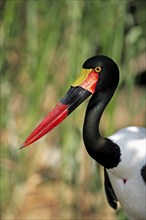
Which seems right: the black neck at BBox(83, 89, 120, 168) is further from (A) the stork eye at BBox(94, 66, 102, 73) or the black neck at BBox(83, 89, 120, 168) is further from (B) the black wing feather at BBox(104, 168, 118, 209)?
(B) the black wing feather at BBox(104, 168, 118, 209)

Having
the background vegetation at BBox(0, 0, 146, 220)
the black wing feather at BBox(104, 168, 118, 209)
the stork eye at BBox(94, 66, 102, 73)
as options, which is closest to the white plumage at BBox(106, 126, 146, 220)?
the black wing feather at BBox(104, 168, 118, 209)

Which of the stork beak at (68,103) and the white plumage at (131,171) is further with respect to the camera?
the white plumage at (131,171)

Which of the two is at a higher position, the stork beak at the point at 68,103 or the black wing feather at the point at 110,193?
the stork beak at the point at 68,103

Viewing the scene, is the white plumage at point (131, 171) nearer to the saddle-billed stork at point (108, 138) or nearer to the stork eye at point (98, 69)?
the saddle-billed stork at point (108, 138)

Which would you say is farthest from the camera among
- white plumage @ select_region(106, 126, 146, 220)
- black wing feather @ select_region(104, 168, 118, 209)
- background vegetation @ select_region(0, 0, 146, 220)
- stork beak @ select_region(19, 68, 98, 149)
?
background vegetation @ select_region(0, 0, 146, 220)

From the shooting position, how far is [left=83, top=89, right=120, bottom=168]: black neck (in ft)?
11.2

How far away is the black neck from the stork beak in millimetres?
70

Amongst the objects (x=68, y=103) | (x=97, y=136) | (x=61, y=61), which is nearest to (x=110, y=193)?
Answer: (x=97, y=136)

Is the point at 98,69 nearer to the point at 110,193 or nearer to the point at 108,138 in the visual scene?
the point at 108,138

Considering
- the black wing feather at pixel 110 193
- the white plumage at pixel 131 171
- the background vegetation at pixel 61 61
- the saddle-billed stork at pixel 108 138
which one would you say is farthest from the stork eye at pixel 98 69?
the background vegetation at pixel 61 61

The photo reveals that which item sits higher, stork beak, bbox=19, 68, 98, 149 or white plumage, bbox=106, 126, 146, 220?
stork beak, bbox=19, 68, 98, 149

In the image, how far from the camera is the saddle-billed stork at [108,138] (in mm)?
3332

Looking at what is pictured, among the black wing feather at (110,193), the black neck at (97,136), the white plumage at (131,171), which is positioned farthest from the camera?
the black wing feather at (110,193)

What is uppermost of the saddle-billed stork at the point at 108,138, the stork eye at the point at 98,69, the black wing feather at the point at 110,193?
the stork eye at the point at 98,69
